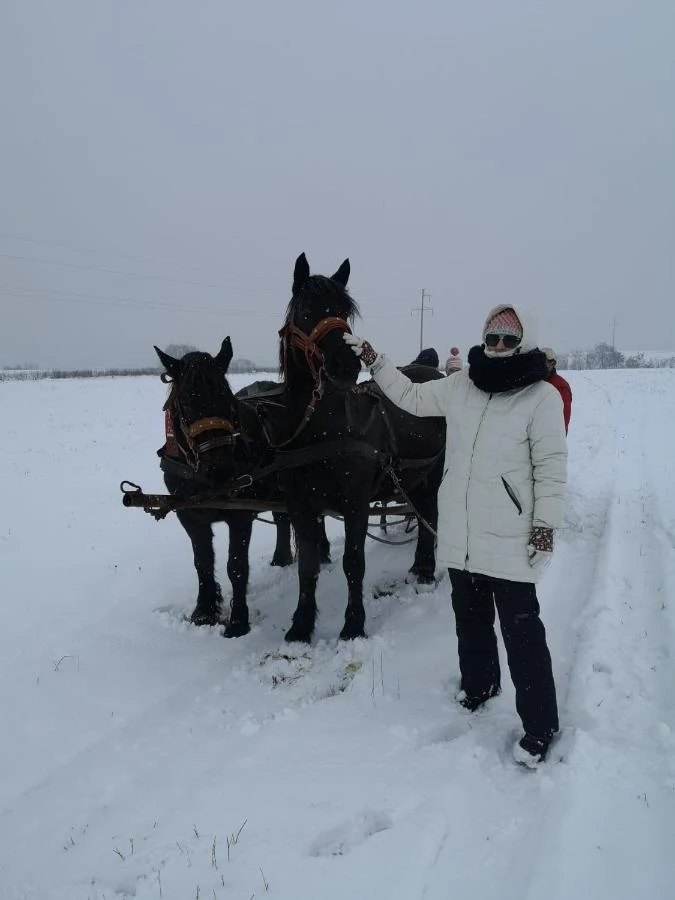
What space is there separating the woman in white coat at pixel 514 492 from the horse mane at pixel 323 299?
4.02 feet

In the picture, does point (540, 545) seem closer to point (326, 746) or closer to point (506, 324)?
point (506, 324)

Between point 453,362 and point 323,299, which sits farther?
point 453,362

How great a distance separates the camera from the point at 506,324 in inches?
101

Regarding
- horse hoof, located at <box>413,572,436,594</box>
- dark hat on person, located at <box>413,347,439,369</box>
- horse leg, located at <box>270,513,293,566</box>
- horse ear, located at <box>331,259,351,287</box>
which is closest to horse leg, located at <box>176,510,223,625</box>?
horse leg, located at <box>270,513,293,566</box>

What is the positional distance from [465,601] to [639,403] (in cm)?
2192

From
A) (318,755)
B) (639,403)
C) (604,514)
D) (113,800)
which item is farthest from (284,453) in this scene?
(639,403)

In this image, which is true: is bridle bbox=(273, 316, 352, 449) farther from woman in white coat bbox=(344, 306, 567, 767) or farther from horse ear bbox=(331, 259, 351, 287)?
woman in white coat bbox=(344, 306, 567, 767)

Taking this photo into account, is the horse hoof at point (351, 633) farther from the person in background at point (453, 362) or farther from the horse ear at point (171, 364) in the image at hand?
the person in background at point (453, 362)

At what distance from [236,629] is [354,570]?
1.11 meters

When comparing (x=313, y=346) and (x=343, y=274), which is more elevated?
(x=343, y=274)

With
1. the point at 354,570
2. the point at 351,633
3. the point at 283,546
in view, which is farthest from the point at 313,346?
the point at 283,546

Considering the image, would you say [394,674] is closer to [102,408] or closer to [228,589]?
[228,589]

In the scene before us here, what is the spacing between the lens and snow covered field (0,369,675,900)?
2006 millimetres

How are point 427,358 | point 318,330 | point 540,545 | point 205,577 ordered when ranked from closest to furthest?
point 540,545 → point 318,330 → point 205,577 → point 427,358
